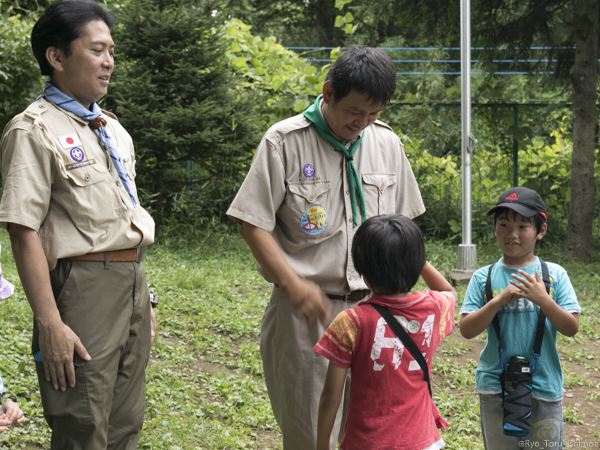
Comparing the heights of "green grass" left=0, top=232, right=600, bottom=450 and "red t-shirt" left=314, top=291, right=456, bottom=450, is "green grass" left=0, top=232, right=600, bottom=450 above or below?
below

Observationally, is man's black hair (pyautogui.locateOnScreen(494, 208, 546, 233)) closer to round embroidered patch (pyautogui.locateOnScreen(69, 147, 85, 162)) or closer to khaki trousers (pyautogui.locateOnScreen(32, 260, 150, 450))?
khaki trousers (pyautogui.locateOnScreen(32, 260, 150, 450))

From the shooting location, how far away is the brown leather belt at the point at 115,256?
296 cm

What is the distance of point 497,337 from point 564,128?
10054mm

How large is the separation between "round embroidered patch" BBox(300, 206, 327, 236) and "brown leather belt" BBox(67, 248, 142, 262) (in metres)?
0.59

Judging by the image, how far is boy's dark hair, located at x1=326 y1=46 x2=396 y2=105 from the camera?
9.47 ft

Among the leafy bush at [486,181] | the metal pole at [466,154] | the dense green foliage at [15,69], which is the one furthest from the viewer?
the leafy bush at [486,181]

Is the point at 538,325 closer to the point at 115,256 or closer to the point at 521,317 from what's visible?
the point at 521,317

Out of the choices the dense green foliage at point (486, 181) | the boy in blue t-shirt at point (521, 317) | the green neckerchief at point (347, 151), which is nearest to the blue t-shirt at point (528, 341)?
the boy in blue t-shirt at point (521, 317)

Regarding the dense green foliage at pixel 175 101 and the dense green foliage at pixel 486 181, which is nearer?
the dense green foliage at pixel 175 101

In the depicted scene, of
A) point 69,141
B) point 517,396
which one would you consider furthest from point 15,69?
point 517,396

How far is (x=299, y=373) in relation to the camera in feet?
10.3

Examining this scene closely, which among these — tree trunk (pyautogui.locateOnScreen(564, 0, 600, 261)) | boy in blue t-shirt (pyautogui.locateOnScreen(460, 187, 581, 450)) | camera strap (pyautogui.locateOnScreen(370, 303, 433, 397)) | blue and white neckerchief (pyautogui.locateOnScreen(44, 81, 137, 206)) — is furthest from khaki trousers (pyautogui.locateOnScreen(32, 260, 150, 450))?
tree trunk (pyautogui.locateOnScreen(564, 0, 600, 261))

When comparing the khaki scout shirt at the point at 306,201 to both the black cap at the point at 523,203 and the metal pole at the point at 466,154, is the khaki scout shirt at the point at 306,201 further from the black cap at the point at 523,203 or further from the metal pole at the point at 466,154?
the metal pole at the point at 466,154

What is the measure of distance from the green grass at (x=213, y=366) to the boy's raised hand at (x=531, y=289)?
174 cm
